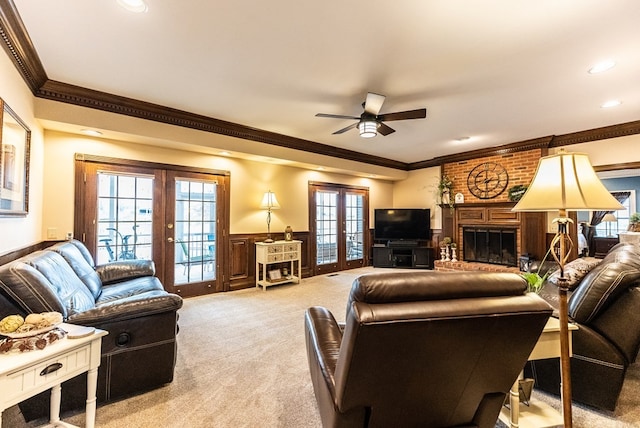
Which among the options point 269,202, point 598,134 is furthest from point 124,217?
point 598,134

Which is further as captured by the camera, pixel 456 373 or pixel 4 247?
pixel 4 247

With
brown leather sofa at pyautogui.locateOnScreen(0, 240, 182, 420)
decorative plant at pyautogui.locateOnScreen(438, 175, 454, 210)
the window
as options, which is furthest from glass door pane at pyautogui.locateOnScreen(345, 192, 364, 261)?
the window

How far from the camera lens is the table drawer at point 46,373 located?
1.23 metres

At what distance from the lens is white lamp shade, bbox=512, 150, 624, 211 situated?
141cm

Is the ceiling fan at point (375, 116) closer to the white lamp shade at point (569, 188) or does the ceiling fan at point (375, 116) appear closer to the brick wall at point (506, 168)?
the white lamp shade at point (569, 188)

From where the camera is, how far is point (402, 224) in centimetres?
689

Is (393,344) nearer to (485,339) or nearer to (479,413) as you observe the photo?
(485,339)

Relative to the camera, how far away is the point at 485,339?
3.64 feet

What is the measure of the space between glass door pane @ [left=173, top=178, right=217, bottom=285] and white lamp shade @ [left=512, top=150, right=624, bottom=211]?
13.7 feet

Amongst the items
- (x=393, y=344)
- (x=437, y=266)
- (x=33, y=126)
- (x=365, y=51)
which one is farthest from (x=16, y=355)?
(x=437, y=266)

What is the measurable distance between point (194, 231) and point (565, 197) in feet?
14.3

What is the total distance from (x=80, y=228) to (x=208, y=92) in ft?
7.33

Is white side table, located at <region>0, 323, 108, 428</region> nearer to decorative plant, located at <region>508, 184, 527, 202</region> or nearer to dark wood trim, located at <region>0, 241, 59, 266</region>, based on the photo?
dark wood trim, located at <region>0, 241, 59, 266</region>

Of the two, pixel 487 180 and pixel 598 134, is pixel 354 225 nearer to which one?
pixel 487 180
